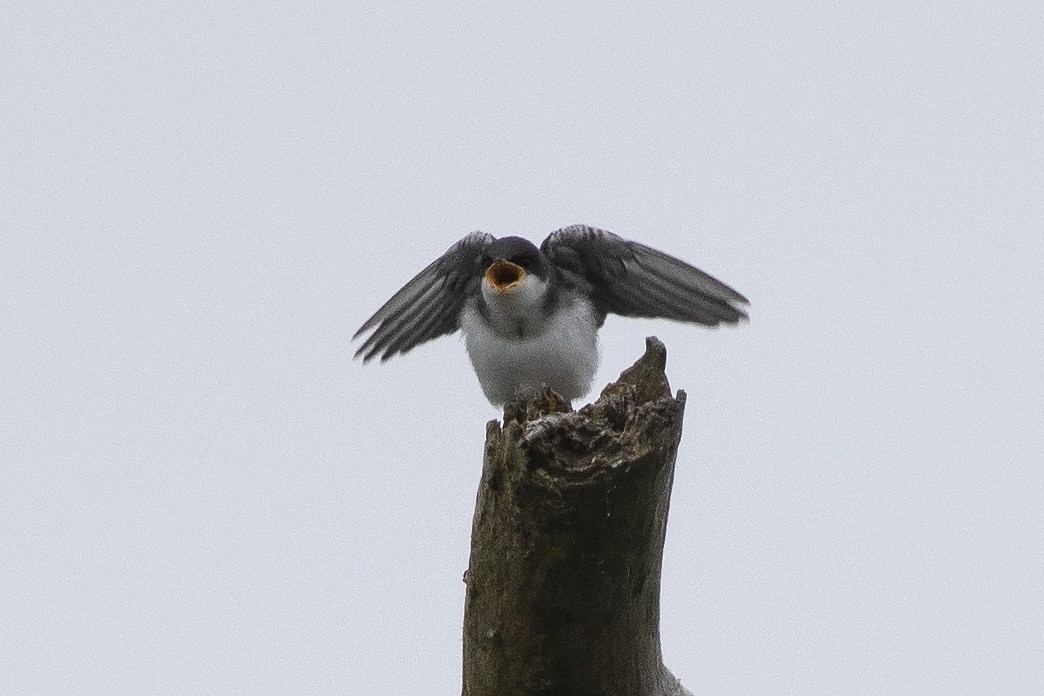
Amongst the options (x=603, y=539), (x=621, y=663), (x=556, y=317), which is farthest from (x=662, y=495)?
(x=556, y=317)

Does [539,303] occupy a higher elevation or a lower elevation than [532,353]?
higher

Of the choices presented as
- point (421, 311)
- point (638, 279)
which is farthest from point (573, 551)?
point (421, 311)

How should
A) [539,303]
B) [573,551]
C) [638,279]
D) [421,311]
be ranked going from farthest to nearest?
[421,311] → [638,279] → [539,303] → [573,551]

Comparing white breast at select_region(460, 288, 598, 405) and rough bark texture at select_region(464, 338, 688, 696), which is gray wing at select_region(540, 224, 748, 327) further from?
rough bark texture at select_region(464, 338, 688, 696)

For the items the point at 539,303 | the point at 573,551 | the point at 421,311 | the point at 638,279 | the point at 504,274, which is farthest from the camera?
the point at 421,311

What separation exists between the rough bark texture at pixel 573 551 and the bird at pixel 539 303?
3146 millimetres

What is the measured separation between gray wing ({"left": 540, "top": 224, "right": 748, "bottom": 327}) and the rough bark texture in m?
3.69

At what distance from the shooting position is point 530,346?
8086mm

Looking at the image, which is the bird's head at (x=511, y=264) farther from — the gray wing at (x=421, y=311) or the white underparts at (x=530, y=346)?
the gray wing at (x=421, y=311)

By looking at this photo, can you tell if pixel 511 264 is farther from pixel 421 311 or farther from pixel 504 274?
pixel 421 311

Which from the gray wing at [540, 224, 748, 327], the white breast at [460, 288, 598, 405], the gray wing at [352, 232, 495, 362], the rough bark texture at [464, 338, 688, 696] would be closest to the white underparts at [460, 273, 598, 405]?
the white breast at [460, 288, 598, 405]

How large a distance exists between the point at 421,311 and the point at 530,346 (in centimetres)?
127

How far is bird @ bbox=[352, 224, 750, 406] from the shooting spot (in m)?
8.07

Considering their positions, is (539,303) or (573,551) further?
(539,303)
